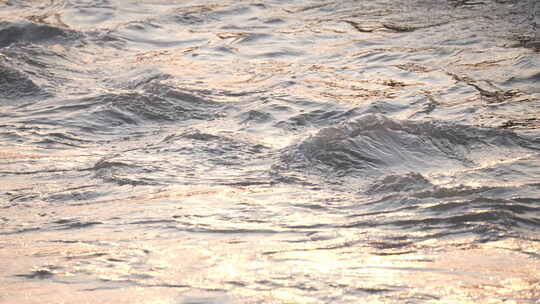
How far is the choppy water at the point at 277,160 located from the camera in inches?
96.5

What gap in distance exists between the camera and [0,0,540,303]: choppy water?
2.45m

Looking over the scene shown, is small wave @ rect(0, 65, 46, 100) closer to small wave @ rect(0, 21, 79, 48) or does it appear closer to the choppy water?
the choppy water

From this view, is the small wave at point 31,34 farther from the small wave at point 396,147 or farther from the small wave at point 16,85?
the small wave at point 396,147

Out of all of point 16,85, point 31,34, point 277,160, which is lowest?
point 31,34

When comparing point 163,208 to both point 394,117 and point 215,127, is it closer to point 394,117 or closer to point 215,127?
point 215,127

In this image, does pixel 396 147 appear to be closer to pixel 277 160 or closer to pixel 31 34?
pixel 277 160

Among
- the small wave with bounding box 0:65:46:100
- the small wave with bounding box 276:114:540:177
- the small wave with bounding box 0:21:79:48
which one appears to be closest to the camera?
the small wave with bounding box 276:114:540:177

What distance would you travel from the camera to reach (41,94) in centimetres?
573

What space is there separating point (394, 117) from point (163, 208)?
1964mm

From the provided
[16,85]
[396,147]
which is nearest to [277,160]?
[396,147]

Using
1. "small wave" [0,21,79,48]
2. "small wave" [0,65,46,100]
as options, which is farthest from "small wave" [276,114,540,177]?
"small wave" [0,21,79,48]

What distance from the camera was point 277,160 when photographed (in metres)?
4.02

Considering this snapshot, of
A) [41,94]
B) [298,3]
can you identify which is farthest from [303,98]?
[298,3]

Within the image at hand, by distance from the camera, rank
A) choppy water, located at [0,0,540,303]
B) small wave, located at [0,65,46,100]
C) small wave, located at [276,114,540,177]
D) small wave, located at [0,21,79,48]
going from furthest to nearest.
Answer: small wave, located at [0,21,79,48] → small wave, located at [0,65,46,100] → small wave, located at [276,114,540,177] → choppy water, located at [0,0,540,303]
